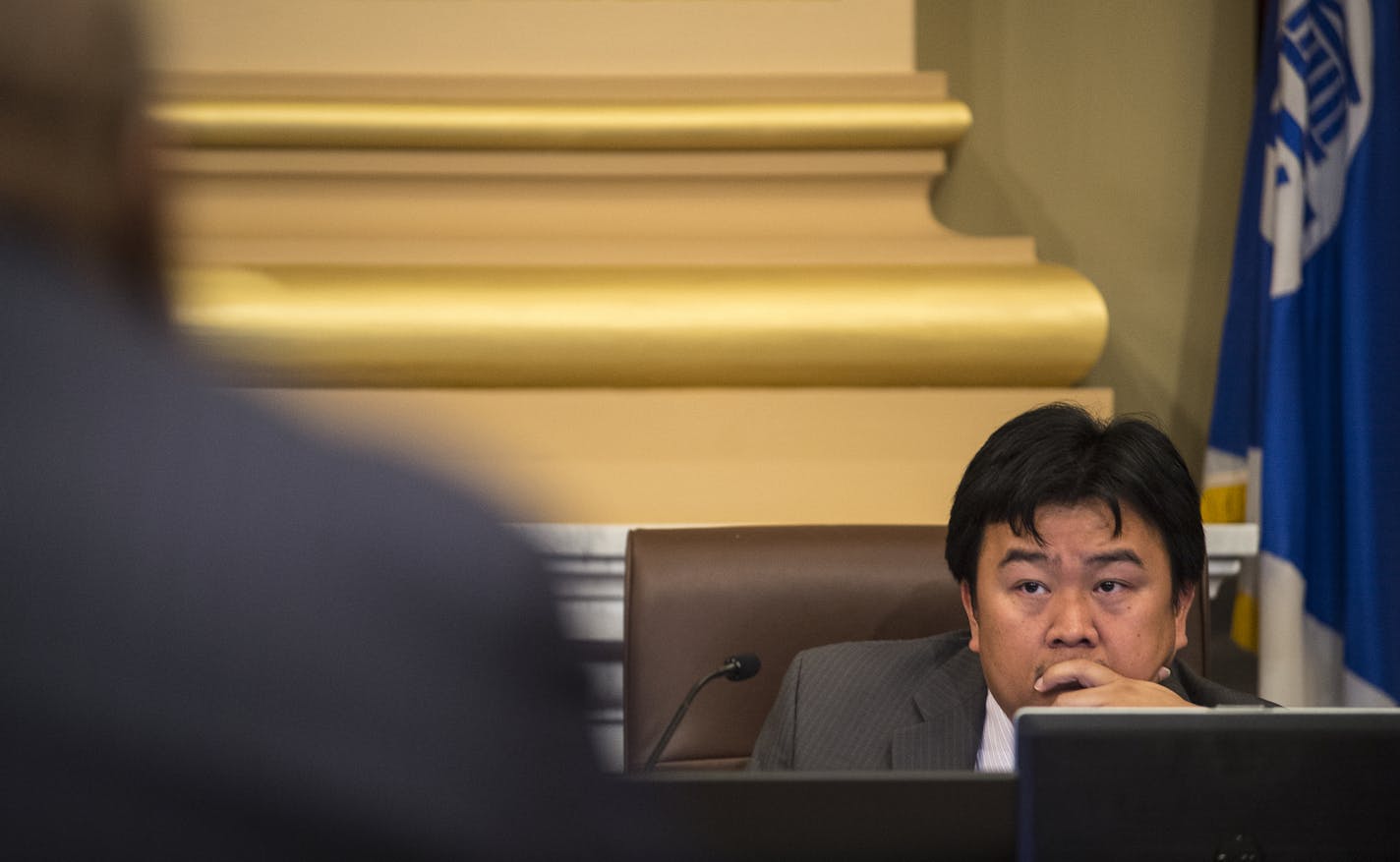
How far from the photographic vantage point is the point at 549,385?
2158 millimetres

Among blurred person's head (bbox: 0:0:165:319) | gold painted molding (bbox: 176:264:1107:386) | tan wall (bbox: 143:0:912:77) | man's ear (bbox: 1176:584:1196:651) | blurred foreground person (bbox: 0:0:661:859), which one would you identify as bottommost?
man's ear (bbox: 1176:584:1196:651)

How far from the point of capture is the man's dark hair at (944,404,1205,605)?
5.68 ft

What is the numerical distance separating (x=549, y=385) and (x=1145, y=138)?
47.0 inches

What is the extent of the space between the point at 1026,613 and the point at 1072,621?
0.05 m

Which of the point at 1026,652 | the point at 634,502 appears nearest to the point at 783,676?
the point at 1026,652

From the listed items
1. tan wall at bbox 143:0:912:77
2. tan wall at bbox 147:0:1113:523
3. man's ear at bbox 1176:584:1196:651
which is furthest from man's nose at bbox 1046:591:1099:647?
tan wall at bbox 143:0:912:77

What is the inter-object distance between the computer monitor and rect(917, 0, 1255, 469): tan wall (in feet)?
5.89

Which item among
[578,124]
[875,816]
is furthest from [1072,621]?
[578,124]

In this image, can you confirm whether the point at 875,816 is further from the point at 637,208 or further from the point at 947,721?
the point at 637,208

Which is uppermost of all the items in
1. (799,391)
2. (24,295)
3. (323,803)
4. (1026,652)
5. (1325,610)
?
(24,295)

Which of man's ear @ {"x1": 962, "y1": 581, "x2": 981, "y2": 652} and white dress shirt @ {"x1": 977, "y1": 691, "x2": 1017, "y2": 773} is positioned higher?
man's ear @ {"x1": 962, "y1": 581, "x2": 981, "y2": 652}

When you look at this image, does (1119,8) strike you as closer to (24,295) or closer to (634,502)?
(634,502)

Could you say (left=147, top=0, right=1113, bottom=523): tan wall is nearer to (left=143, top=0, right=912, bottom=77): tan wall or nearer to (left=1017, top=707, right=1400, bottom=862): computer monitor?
(left=143, top=0, right=912, bottom=77): tan wall

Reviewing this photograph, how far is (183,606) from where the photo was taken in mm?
415
